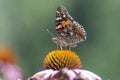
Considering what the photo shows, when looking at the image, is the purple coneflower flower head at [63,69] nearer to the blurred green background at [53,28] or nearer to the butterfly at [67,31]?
the butterfly at [67,31]

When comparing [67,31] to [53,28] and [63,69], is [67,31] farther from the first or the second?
[53,28]

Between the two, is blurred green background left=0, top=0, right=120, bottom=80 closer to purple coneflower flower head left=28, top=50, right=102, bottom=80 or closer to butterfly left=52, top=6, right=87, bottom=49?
butterfly left=52, top=6, right=87, bottom=49

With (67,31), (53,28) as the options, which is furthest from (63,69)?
(53,28)

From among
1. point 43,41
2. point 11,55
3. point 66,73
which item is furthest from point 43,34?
point 66,73

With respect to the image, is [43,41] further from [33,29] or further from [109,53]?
[109,53]

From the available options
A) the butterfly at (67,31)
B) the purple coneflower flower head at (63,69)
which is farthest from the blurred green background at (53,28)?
the purple coneflower flower head at (63,69)
